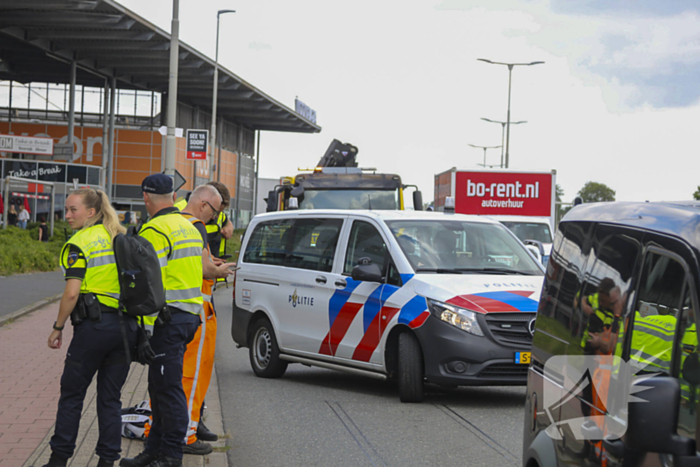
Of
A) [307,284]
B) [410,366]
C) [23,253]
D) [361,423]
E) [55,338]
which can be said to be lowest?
[23,253]

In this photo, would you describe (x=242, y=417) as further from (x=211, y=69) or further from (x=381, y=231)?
(x=211, y=69)

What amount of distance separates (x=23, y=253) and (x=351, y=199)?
11953 mm

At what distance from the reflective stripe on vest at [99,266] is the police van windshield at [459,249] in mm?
4078

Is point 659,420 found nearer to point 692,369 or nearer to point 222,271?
point 692,369

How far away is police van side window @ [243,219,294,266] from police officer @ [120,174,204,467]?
186 inches

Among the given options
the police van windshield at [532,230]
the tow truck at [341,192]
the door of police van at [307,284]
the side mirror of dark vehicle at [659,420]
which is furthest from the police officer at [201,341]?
the police van windshield at [532,230]

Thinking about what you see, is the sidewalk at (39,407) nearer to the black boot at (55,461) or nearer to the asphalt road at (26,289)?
the black boot at (55,461)

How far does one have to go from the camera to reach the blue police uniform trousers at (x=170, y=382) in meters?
5.66

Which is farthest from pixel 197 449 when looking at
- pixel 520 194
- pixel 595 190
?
pixel 595 190

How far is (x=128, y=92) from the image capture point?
69250 mm

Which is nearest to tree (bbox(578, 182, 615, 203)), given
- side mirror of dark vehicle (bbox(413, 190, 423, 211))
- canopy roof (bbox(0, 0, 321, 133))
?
canopy roof (bbox(0, 0, 321, 133))

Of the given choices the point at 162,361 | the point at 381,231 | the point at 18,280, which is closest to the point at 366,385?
the point at 381,231

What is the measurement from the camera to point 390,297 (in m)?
8.88

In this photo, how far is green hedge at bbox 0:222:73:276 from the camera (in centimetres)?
2536
